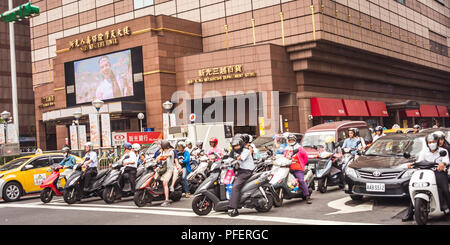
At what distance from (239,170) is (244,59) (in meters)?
28.6

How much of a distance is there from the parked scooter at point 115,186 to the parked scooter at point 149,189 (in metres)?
1.26

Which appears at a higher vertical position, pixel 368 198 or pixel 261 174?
pixel 261 174

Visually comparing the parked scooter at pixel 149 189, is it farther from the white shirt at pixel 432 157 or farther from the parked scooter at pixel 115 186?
the white shirt at pixel 432 157

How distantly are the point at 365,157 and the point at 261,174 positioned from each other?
2.59 meters

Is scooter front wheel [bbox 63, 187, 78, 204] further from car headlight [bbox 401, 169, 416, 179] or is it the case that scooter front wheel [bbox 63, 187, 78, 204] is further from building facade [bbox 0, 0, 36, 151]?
building facade [bbox 0, 0, 36, 151]

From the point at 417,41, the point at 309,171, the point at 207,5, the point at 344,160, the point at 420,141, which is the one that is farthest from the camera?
the point at 417,41

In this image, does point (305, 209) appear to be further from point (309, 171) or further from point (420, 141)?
point (420, 141)

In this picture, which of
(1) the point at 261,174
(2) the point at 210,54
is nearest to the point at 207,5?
(2) the point at 210,54

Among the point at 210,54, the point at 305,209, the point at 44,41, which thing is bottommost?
the point at 305,209

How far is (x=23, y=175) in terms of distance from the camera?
1745cm

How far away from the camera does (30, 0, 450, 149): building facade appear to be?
126 feet

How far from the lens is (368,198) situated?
11898mm

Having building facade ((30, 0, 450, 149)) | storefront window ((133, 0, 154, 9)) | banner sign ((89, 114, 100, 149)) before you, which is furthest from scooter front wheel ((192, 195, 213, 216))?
storefront window ((133, 0, 154, 9))

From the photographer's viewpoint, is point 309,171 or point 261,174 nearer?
point 261,174
